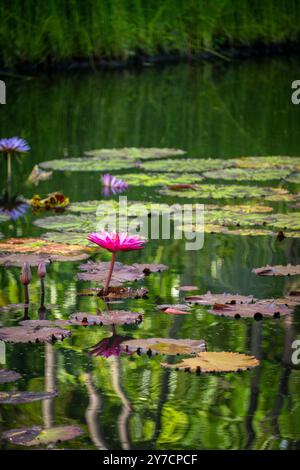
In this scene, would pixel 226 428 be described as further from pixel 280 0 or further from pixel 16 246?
pixel 280 0

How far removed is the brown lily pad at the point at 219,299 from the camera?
125 inches

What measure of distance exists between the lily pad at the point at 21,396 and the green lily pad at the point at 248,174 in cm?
262

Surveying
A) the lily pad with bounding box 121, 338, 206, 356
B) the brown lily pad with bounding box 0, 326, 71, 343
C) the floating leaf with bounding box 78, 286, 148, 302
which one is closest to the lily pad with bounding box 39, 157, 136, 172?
the floating leaf with bounding box 78, 286, 148, 302

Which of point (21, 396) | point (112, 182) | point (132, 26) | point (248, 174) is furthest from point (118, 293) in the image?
point (132, 26)

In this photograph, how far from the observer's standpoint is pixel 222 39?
11.0 m

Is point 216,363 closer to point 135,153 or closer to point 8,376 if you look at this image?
point 8,376

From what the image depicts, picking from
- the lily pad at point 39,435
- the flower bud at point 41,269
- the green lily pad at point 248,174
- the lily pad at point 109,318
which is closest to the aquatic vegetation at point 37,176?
the green lily pad at point 248,174

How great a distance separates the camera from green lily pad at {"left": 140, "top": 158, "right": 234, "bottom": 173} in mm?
5242

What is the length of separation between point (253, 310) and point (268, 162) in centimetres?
237

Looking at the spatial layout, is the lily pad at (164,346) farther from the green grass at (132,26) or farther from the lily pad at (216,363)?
the green grass at (132,26)

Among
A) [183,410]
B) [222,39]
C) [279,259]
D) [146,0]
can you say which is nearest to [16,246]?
[279,259]

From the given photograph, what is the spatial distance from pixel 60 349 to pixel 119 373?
8.8 inches

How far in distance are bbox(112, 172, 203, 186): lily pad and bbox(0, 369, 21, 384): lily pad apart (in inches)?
92.1

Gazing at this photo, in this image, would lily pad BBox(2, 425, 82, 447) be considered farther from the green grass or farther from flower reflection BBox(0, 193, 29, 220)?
the green grass
